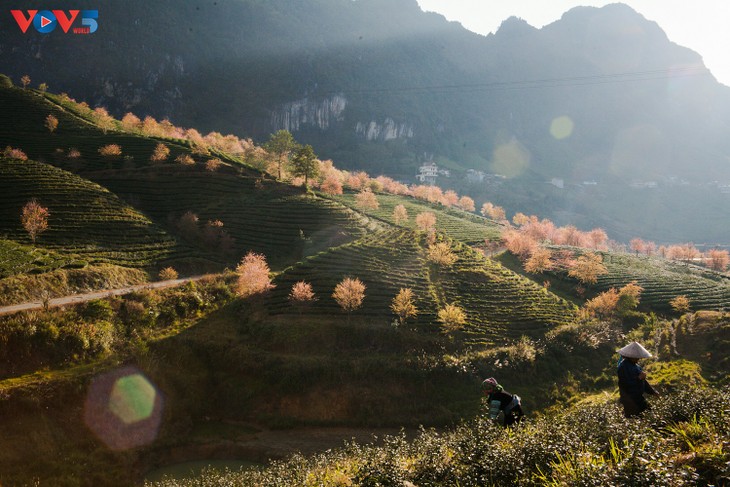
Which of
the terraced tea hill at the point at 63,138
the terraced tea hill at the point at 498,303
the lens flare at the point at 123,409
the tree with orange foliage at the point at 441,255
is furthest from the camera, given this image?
the terraced tea hill at the point at 63,138

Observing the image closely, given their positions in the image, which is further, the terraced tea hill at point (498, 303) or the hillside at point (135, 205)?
the hillside at point (135, 205)

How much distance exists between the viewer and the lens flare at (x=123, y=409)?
31953 millimetres

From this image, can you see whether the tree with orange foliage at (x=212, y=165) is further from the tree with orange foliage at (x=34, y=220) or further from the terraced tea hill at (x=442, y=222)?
the tree with orange foliage at (x=34, y=220)

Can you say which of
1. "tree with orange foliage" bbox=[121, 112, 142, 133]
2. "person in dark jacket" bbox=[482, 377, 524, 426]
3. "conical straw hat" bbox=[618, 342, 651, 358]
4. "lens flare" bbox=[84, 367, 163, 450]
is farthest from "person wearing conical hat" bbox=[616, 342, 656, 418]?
"tree with orange foliage" bbox=[121, 112, 142, 133]

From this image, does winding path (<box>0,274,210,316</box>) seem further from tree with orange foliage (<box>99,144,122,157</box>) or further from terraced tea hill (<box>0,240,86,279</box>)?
tree with orange foliage (<box>99,144,122,157</box>)

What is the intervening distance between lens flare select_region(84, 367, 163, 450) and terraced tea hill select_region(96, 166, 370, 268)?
98.3 ft

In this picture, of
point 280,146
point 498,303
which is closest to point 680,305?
A: point 498,303

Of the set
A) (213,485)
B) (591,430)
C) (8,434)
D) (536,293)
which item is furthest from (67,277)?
(536,293)

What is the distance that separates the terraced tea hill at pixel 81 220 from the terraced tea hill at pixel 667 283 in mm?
71300

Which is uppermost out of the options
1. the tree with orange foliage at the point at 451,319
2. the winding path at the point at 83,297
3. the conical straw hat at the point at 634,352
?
the conical straw hat at the point at 634,352

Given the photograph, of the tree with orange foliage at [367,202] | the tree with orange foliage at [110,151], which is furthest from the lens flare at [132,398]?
the tree with orange foliage at [110,151]

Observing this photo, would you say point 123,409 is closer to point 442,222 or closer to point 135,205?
point 135,205

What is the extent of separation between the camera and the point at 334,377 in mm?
39375

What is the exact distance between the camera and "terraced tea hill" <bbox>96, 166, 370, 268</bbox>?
6856 centimetres
